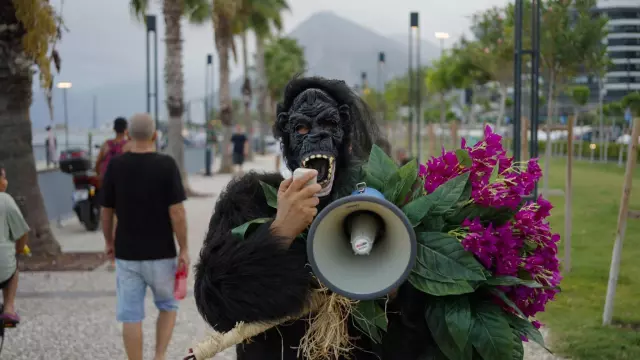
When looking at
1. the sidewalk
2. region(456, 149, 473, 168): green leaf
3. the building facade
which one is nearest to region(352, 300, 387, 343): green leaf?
region(456, 149, 473, 168): green leaf

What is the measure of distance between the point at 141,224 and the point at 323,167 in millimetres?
3398

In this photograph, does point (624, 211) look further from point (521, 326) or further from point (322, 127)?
point (322, 127)

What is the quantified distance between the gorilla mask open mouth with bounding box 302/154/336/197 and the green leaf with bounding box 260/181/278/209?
0.16m

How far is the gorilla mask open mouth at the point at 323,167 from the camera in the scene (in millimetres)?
2438

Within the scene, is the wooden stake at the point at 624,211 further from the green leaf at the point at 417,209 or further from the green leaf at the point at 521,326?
the green leaf at the point at 417,209

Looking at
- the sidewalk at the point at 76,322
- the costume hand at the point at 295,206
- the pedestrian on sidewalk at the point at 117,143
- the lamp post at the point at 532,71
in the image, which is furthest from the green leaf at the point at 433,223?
the pedestrian on sidewalk at the point at 117,143

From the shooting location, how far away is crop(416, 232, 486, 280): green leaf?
89.7 inches

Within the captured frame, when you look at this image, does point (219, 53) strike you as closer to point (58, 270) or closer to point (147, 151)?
point (58, 270)

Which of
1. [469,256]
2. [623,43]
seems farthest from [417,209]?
[623,43]

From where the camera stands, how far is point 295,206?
Answer: 7.65 ft

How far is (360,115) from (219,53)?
91.4 ft

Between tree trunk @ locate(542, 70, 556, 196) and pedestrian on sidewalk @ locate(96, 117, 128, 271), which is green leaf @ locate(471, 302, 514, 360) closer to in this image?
tree trunk @ locate(542, 70, 556, 196)

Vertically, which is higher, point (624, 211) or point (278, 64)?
point (278, 64)

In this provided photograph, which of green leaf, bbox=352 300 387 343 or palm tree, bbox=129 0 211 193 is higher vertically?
palm tree, bbox=129 0 211 193
